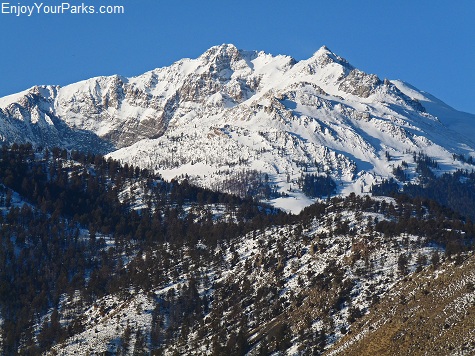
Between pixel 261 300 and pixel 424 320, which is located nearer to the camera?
pixel 424 320

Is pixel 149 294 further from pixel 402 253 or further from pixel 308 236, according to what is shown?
pixel 402 253

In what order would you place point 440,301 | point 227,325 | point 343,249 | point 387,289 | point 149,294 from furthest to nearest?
point 149,294
point 343,249
point 227,325
point 387,289
point 440,301

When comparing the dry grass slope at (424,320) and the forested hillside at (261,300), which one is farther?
the forested hillside at (261,300)

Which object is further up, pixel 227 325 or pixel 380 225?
pixel 380 225

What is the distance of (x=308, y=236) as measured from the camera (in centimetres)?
19525

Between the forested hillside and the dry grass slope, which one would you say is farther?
the forested hillside

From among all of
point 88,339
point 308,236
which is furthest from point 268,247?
point 88,339

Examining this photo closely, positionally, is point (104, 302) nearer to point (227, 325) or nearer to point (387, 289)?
point (227, 325)

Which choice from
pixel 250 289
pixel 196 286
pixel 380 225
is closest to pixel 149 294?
pixel 196 286

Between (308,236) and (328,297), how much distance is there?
142ft

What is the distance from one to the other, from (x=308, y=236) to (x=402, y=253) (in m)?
36.8

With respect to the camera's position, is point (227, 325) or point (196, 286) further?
point (196, 286)

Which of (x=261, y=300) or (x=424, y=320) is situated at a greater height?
(x=261, y=300)

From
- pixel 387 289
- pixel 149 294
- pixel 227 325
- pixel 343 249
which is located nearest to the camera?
pixel 387 289
